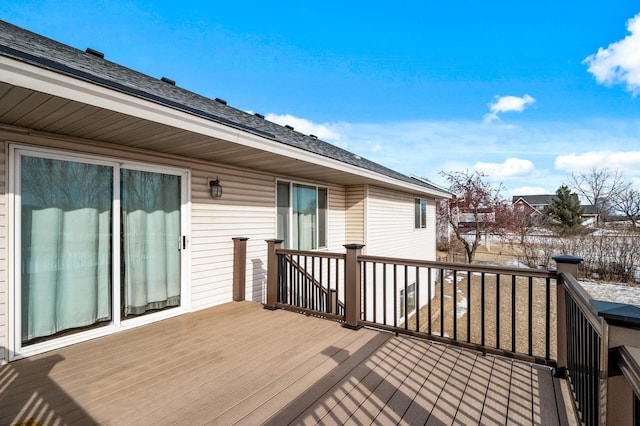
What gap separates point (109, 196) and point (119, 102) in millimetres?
1444

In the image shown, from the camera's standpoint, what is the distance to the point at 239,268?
4699mm

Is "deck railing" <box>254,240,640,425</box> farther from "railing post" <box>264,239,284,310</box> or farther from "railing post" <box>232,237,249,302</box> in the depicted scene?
"railing post" <box>232,237,249,302</box>

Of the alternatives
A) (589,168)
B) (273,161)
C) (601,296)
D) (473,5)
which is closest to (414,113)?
(473,5)

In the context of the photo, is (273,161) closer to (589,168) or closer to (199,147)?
(199,147)

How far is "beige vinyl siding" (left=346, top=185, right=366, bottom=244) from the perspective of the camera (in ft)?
23.8

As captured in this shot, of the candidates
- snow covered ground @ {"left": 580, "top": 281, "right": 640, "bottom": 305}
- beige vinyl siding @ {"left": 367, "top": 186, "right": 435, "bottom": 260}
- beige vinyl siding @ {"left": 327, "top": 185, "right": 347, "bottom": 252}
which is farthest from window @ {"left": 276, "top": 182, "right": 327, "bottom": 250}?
snow covered ground @ {"left": 580, "top": 281, "right": 640, "bottom": 305}

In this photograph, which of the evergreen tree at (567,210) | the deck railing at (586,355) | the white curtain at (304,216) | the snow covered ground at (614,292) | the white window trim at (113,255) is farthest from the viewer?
the evergreen tree at (567,210)

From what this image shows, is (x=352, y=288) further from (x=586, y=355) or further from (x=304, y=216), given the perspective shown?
(x=304, y=216)

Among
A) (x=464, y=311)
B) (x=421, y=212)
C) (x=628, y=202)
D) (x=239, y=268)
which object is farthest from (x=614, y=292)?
(x=628, y=202)

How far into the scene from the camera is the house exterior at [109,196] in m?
2.37

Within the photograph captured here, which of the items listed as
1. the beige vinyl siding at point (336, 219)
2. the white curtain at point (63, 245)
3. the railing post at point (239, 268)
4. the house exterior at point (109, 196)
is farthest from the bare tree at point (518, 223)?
the white curtain at point (63, 245)

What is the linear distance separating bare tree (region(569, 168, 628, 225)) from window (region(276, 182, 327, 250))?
28437mm

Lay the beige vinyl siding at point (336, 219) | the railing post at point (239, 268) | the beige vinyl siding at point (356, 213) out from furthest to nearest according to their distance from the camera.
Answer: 1. the beige vinyl siding at point (356, 213)
2. the beige vinyl siding at point (336, 219)
3. the railing post at point (239, 268)

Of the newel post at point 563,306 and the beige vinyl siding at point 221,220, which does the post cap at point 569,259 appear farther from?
the beige vinyl siding at point 221,220
